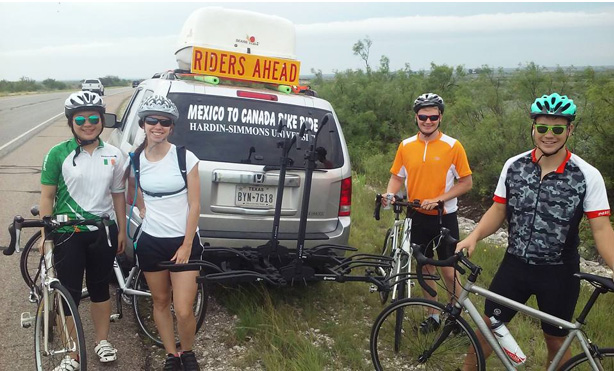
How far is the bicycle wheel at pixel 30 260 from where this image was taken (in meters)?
4.82

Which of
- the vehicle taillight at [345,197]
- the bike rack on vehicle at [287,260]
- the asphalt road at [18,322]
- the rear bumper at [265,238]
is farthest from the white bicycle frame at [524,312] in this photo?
the asphalt road at [18,322]

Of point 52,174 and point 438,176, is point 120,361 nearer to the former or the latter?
point 52,174

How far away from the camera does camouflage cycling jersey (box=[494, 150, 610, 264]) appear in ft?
9.80

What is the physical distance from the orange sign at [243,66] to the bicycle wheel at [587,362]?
3.83 m

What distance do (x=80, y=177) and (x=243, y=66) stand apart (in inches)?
99.0

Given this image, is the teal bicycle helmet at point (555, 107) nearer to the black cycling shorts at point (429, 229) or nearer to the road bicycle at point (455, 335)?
the road bicycle at point (455, 335)

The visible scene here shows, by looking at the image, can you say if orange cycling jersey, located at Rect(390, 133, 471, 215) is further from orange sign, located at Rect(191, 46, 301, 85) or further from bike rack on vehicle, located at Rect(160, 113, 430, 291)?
orange sign, located at Rect(191, 46, 301, 85)

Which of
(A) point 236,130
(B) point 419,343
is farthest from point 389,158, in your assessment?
(B) point 419,343

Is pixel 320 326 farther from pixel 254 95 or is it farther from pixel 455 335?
pixel 254 95

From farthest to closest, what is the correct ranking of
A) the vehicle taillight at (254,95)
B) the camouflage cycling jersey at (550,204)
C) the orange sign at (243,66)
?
the orange sign at (243,66) → the vehicle taillight at (254,95) → the camouflage cycling jersey at (550,204)

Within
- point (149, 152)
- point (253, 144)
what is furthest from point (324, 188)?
point (149, 152)

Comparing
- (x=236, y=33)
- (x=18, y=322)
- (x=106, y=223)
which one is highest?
(x=236, y=33)

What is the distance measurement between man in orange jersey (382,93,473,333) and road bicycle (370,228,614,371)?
66cm

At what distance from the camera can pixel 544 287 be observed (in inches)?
124
